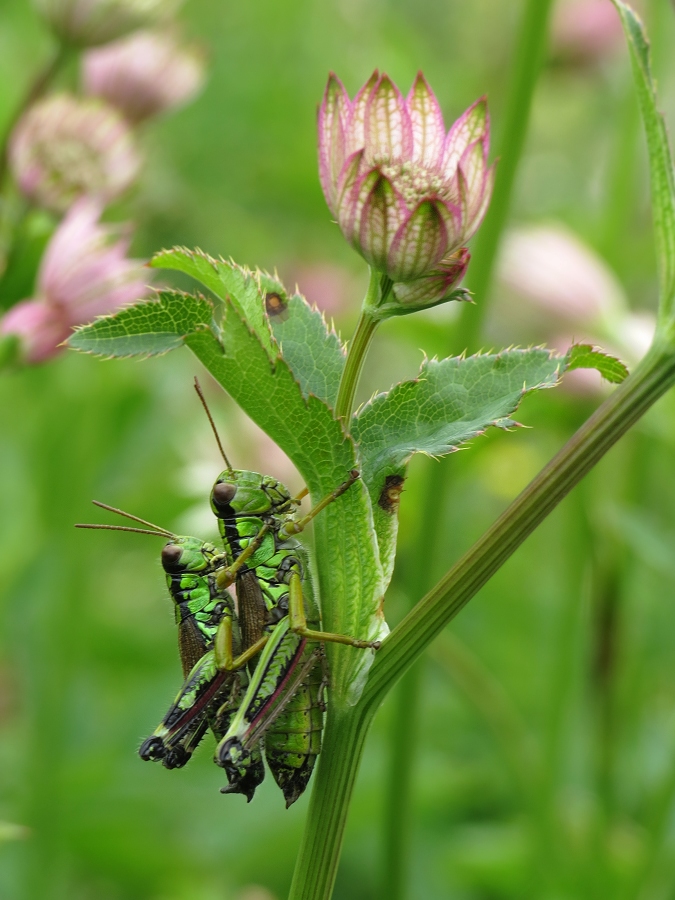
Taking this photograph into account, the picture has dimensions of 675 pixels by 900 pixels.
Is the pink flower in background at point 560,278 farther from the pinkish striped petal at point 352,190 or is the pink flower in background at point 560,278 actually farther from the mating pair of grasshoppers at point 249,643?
the pinkish striped petal at point 352,190

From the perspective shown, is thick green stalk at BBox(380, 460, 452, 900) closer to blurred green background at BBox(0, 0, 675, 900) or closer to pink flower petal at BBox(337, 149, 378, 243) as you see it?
blurred green background at BBox(0, 0, 675, 900)

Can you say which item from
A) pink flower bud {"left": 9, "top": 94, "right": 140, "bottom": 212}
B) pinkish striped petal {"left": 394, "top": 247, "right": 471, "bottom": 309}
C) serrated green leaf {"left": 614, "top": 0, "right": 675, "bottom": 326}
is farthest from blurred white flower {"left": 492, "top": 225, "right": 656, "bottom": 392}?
pinkish striped petal {"left": 394, "top": 247, "right": 471, "bottom": 309}

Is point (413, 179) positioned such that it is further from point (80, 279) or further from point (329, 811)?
point (80, 279)

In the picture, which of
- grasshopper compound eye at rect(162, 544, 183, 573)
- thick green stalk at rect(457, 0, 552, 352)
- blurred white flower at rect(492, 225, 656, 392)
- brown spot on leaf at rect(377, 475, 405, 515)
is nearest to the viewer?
brown spot on leaf at rect(377, 475, 405, 515)

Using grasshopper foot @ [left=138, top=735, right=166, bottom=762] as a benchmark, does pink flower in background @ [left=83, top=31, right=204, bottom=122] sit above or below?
above

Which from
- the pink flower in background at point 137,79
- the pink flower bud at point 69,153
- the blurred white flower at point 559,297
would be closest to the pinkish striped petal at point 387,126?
the pink flower bud at point 69,153

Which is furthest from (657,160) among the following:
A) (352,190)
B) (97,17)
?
(97,17)

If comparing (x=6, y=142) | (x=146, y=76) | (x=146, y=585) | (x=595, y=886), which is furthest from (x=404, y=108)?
(x=146, y=585)
